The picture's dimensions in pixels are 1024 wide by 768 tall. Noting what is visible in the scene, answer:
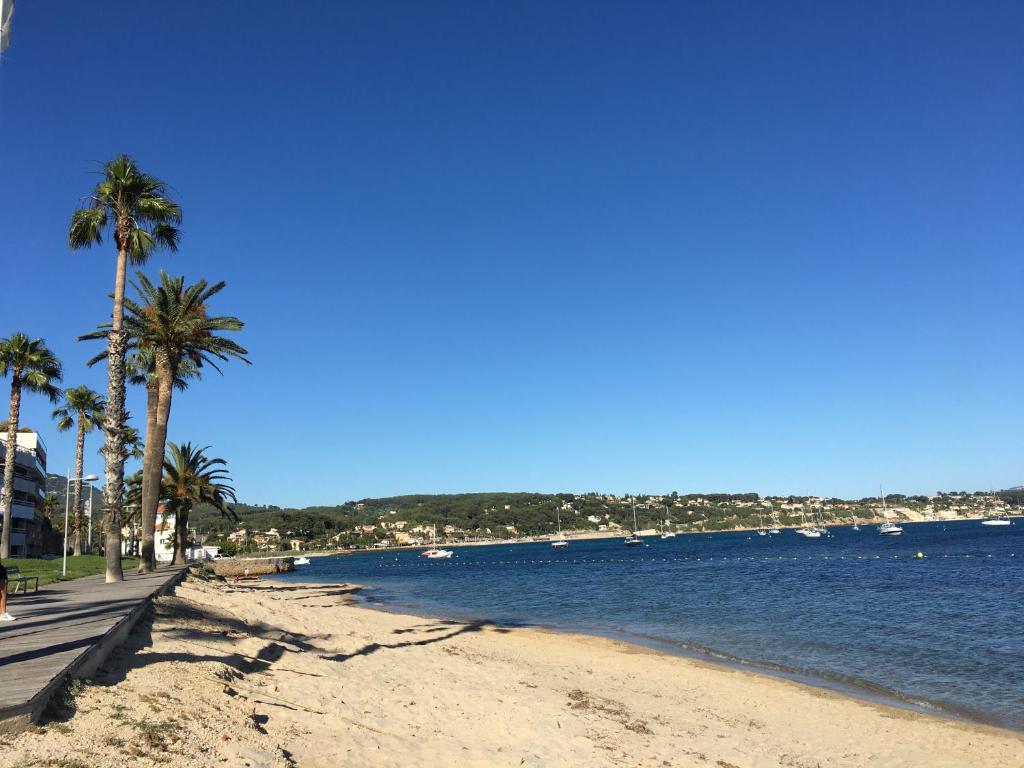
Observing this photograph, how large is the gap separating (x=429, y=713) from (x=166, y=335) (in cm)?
2264

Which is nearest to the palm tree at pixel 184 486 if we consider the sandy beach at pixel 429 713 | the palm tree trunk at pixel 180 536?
the palm tree trunk at pixel 180 536

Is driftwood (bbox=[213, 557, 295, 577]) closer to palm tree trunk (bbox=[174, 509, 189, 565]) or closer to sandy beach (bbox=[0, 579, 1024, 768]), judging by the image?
palm tree trunk (bbox=[174, 509, 189, 565])

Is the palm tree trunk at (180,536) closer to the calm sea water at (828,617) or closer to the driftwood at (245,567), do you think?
the driftwood at (245,567)

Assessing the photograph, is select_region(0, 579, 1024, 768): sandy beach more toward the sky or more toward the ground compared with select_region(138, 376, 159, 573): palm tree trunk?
more toward the ground

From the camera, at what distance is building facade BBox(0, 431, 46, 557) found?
60562 mm

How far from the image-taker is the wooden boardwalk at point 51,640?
6379 mm

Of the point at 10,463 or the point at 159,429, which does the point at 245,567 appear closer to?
the point at 10,463

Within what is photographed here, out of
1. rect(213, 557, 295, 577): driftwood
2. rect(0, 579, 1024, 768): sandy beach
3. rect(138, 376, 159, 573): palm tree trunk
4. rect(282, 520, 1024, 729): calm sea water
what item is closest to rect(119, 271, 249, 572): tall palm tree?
rect(138, 376, 159, 573): palm tree trunk

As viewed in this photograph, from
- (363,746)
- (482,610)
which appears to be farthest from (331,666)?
(482,610)

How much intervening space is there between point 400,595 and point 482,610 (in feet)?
50.7

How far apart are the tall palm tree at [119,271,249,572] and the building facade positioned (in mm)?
38207

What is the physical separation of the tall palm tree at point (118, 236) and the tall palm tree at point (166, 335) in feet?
10.6

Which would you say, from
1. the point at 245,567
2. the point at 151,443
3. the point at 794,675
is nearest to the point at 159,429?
the point at 151,443

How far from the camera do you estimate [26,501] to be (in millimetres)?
64938
